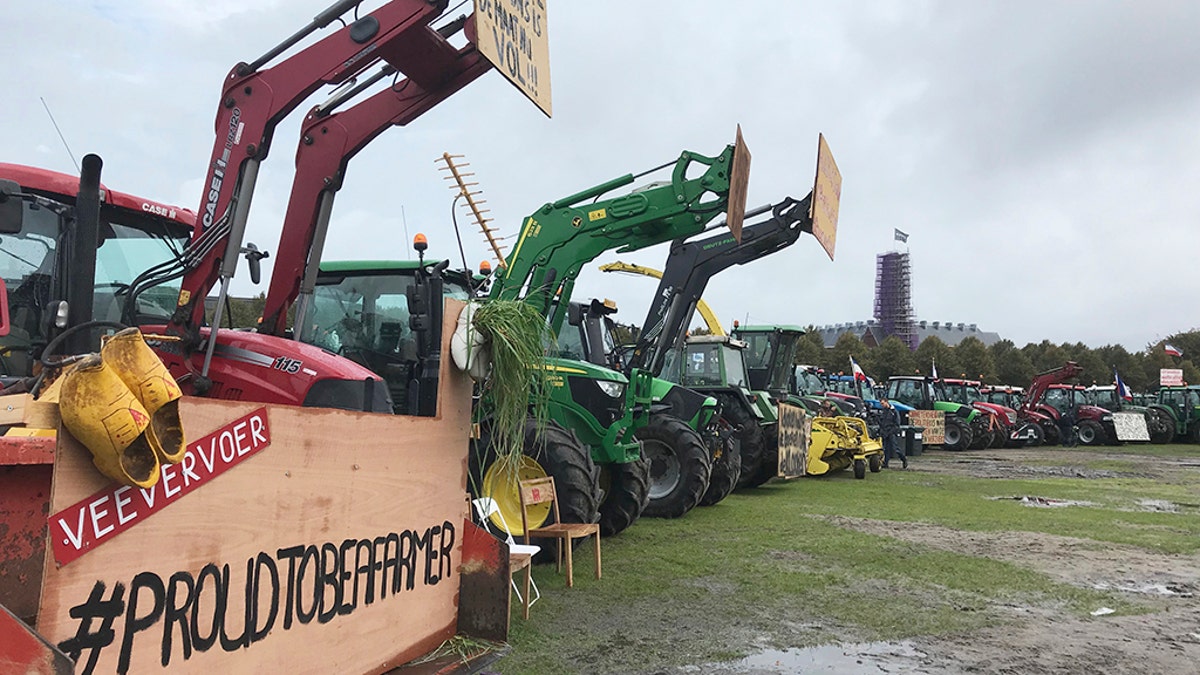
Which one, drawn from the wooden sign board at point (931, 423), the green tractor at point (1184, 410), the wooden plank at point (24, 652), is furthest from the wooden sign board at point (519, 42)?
the green tractor at point (1184, 410)

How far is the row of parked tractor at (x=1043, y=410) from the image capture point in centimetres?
2439

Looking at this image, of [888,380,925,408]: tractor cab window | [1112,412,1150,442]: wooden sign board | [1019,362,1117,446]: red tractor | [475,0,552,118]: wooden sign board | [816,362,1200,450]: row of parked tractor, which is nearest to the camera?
[475,0,552,118]: wooden sign board

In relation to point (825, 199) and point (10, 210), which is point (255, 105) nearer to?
point (10, 210)

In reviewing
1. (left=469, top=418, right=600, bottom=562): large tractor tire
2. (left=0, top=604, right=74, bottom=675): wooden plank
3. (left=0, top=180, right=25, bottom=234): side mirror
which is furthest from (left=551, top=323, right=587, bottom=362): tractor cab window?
(left=0, top=604, right=74, bottom=675): wooden plank

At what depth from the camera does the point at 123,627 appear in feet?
6.95

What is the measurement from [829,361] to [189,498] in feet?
153

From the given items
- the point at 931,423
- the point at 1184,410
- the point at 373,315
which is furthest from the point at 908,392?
the point at 373,315

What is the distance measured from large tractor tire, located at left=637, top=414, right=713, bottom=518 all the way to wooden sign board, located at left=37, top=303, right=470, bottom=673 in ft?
18.8

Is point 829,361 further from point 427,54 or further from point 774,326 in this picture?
point 427,54

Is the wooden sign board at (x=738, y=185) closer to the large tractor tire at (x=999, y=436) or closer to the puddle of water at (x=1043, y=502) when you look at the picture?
the puddle of water at (x=1043, y=502)

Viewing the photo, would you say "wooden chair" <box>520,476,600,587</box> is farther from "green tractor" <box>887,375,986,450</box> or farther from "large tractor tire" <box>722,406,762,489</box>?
"green tractor" <box>887,375,986,450</box>

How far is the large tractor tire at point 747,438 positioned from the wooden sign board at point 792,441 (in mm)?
316

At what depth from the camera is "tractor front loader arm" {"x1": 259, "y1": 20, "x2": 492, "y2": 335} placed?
5.23m

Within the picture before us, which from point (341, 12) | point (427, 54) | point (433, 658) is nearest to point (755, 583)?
point (433, 658)
